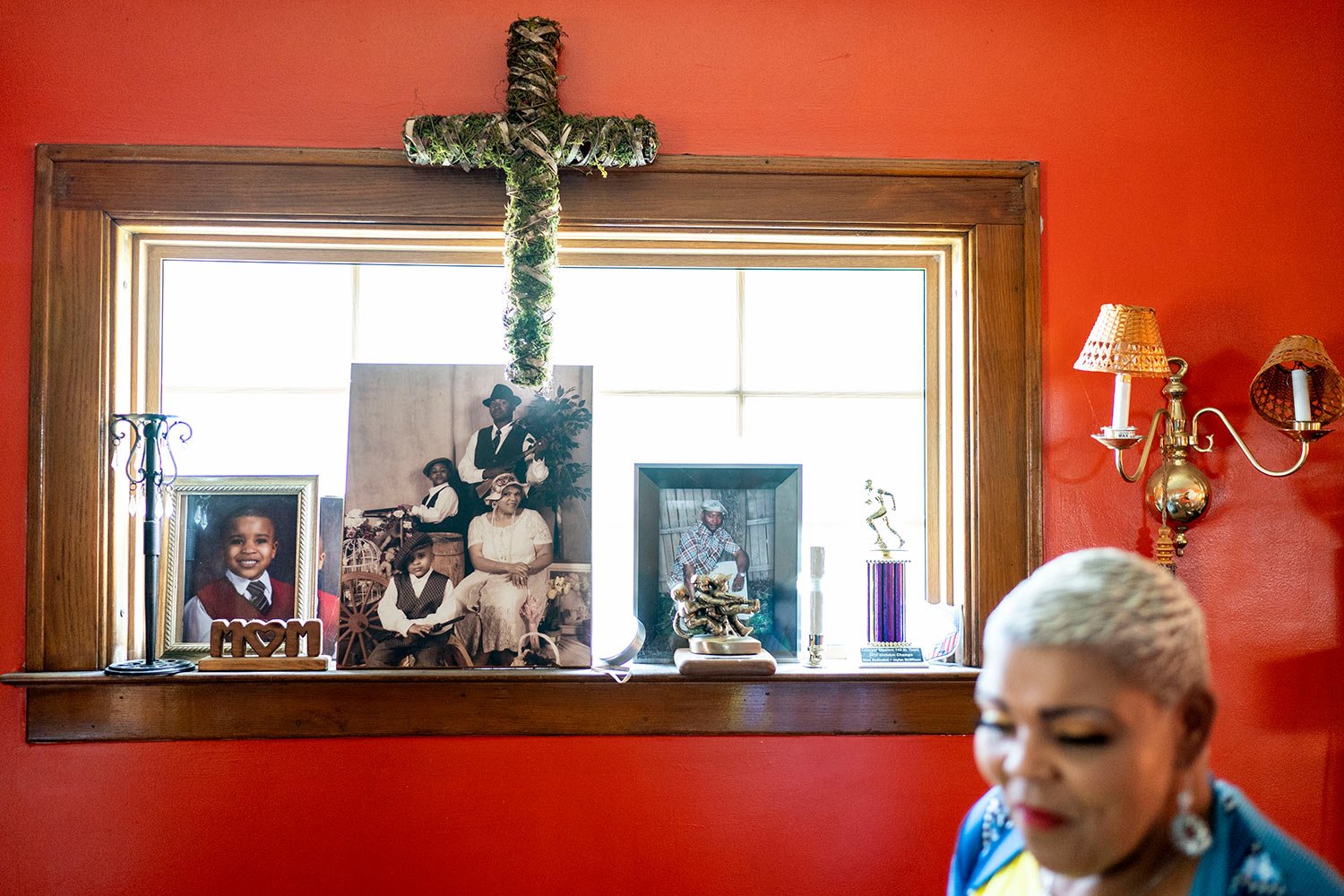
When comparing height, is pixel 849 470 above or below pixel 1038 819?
above

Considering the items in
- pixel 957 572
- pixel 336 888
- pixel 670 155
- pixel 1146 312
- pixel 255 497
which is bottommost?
pixel 336 888

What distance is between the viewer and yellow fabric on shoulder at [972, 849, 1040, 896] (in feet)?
3.65

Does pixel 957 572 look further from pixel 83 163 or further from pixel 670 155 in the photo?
pixel 83 163

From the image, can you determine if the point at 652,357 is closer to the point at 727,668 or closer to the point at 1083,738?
the point at 727,668

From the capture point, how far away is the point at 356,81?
2.31m

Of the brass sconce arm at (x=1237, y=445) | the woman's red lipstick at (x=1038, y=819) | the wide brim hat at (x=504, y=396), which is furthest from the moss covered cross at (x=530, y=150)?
the woman's red lipstick at (x=1038, y=819)

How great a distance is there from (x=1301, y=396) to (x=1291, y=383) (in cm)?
11

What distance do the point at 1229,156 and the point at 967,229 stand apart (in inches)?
25.0

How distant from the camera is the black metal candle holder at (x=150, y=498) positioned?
217 cm

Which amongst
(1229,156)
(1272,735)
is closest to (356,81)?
(1229,156)

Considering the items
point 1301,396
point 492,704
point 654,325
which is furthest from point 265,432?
point 1301,396

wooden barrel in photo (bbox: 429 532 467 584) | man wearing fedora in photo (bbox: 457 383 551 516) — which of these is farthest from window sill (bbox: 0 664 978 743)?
man wearing fedora in photo (bbox: 457 383 551 516)

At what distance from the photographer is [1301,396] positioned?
217cm

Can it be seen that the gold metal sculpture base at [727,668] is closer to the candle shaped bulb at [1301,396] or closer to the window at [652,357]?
the window at [652,357]
